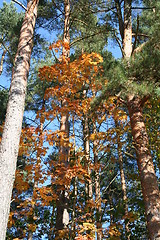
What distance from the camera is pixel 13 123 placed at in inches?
124

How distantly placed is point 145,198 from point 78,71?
2.93 meters

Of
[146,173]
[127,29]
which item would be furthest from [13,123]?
[127,29]

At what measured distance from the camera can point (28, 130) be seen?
5.63m

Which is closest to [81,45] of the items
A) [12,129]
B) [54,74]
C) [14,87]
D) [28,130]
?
[54,74]

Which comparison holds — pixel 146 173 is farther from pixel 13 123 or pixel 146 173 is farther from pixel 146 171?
pixel 13 123

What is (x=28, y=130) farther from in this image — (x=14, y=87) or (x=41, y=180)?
(x=14, y=87)

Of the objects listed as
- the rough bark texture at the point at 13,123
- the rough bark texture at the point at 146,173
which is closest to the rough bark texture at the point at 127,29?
the rough bark texture at the point at 146,173

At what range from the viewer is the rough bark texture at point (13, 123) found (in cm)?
263

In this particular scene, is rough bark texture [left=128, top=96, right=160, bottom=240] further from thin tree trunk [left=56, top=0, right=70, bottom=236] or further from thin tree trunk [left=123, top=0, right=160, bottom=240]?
thin tree trunk [left=56, top=0, right=70, bottom=236]

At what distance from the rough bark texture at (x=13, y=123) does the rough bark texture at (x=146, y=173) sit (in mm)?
2011

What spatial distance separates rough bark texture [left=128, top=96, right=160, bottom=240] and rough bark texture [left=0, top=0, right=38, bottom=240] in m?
2.01

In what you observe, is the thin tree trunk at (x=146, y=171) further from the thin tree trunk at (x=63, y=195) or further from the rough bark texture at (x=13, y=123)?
the rough bark texture at (x=13, y=123)

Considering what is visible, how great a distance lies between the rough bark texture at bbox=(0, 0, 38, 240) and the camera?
2629 mm

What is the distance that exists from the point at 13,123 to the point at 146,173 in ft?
7.19
